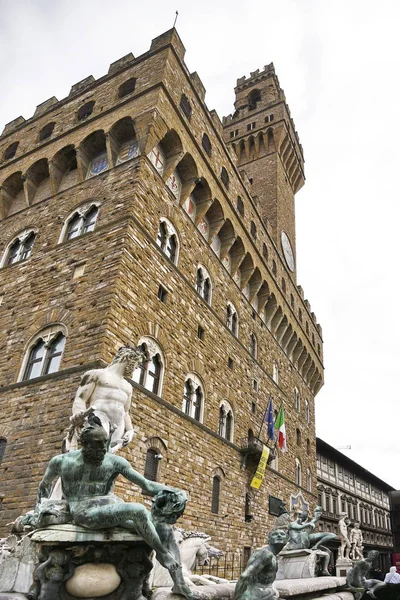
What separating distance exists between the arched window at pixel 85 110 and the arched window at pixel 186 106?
9.52 ft

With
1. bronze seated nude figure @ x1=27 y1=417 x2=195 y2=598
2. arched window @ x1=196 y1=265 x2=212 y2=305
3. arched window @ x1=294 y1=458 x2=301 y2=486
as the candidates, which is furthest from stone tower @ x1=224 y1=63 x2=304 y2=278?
bronze seated nude figure @ x1=27 y1=417 x2=195 y2=598

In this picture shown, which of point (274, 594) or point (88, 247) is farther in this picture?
point (88, 247)

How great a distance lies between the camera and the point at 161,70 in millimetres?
13117

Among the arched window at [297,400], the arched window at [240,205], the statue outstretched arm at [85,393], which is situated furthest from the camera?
the arched window at [297,400]

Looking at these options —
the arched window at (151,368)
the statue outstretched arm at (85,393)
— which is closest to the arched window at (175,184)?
the arched window at (151,368)

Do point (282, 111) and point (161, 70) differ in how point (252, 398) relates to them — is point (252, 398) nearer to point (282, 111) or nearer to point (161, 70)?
point (161, 70)

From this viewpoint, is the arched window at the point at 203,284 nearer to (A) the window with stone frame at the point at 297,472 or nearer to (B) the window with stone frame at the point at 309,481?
(A) the window with stone frame at the point at 297,472

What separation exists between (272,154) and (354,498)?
27634 mm

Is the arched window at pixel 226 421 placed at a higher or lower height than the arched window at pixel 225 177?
lower

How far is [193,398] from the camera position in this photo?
39.3ft

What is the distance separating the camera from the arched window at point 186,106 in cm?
1408

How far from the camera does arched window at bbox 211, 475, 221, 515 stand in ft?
39.0

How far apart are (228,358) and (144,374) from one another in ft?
16.6

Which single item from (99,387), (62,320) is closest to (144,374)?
(62,320)
